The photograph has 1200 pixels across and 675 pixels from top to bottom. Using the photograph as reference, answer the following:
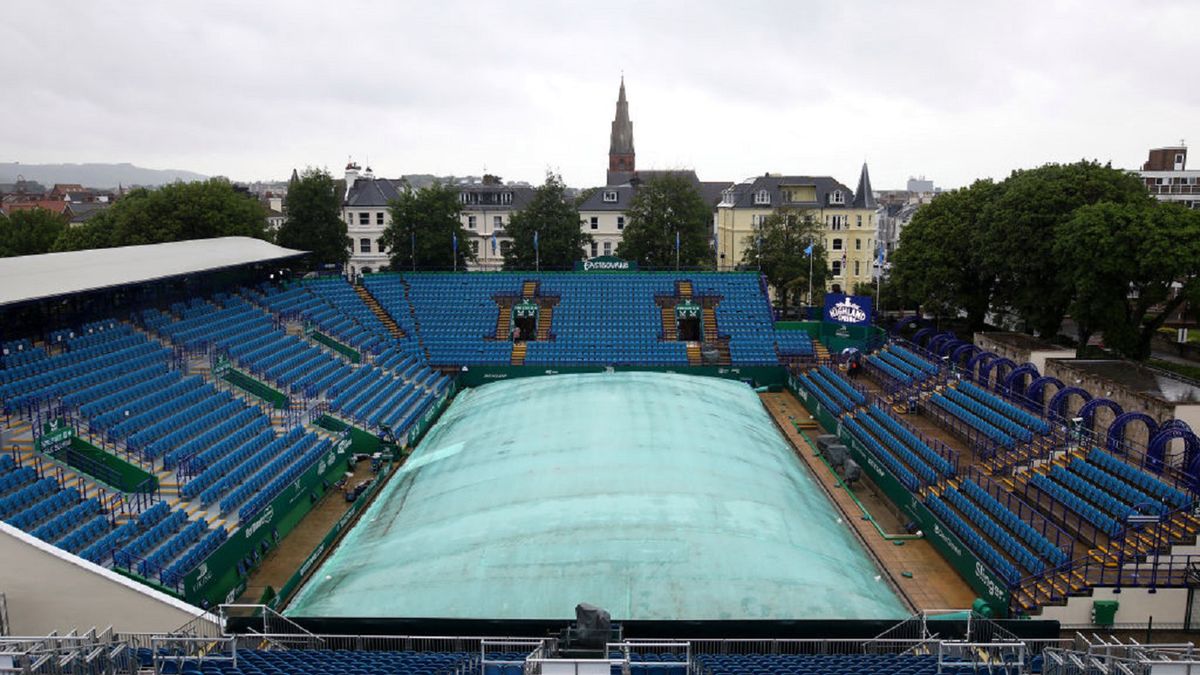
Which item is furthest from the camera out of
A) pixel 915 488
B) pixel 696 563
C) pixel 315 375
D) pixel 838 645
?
pixel 315 375

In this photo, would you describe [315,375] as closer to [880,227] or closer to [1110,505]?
[1110,505]

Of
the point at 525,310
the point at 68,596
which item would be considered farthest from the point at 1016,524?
the point at 525,310

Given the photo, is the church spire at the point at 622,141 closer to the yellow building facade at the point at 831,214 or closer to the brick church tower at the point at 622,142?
the brick church tower at the point at 622,142

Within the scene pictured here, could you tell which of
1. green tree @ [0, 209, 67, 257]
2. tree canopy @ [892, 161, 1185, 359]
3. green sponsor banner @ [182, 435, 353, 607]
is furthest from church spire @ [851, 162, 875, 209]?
green tree @ [0, 209, 67, 257]

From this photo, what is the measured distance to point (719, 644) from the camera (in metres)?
16.8

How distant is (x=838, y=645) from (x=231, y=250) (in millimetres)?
37515

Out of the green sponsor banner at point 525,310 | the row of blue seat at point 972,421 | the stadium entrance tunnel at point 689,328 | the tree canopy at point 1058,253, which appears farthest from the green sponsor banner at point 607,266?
the row of blue seat at point 972,421

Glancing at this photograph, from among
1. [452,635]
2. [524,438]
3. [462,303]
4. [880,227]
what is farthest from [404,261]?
[880,227]

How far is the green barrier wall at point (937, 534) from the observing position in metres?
21.5

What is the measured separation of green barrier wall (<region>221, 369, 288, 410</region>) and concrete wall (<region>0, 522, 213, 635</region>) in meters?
15.4

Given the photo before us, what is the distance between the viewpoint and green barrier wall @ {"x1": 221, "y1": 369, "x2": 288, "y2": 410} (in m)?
32.7

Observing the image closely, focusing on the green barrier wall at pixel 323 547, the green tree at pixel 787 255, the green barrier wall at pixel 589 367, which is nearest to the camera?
the green barrier wall at pixel 323 547

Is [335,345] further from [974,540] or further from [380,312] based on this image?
[974,540]

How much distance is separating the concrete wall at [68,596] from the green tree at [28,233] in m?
58.6
